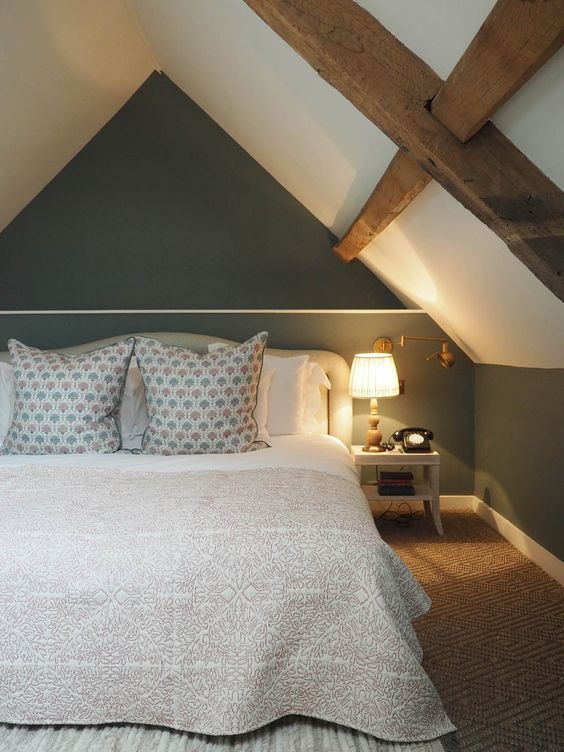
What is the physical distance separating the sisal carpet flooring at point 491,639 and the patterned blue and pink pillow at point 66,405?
1537mm

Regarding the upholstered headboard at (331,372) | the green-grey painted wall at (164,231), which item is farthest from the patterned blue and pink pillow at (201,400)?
the green-grey painted wall at (164,231)

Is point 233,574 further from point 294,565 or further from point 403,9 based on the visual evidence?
point 403,9

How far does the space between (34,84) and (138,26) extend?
2.37 feet

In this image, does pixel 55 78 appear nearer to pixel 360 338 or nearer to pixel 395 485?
pixel 360 338

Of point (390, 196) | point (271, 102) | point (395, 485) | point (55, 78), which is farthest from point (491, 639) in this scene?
point (55, 78)

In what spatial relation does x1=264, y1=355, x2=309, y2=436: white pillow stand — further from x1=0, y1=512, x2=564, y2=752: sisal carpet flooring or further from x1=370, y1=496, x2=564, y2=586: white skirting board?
x1=370, y1=496, x2=564, y2=586: white skirting board

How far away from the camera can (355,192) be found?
9.60 ft

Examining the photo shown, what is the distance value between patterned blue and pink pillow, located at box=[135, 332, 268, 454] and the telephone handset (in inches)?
38.4

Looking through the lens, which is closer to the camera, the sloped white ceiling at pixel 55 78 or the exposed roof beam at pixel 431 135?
the exposed roof beam at pixel 431 135

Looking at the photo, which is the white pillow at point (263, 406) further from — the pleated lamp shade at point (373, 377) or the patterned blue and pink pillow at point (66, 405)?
the patterned blue and pink pillow at point (66, 405)

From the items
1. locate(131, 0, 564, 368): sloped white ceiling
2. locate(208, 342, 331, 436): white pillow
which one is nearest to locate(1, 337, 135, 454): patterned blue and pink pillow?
locate(208, 342, 331, 436): white pillow

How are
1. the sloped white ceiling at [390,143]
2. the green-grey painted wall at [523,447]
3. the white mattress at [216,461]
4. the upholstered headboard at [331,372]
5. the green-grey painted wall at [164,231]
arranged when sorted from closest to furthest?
the sloped white ceiling at [390,143] → the white mattress at [216,461] → the green-grey painted wall at [523,447] → the upholstered headboard at [331,372] → the green-grey painted wall at [164,231]

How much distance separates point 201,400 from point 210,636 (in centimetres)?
136

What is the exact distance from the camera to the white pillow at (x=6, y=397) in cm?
308
